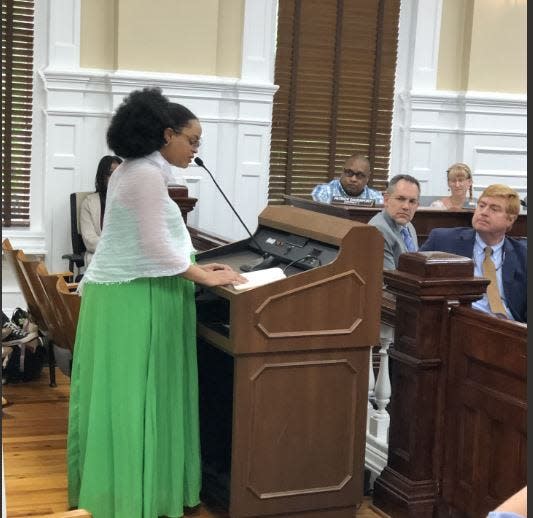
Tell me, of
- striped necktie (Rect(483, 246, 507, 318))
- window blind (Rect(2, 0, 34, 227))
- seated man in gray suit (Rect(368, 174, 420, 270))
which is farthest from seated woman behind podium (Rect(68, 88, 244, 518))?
window blind (Rect(2, 0, 34, 227))

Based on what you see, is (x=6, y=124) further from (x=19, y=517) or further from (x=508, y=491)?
(x=508, y=491)

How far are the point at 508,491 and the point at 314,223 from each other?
3.62 feet

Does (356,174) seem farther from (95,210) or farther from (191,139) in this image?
(191,139)

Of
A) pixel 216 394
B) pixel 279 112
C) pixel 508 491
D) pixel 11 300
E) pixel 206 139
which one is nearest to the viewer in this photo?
pixel 508 491

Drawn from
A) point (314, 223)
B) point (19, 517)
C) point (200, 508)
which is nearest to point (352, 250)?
point (314, 223)

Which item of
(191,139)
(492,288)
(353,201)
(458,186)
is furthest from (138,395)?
(458,186)

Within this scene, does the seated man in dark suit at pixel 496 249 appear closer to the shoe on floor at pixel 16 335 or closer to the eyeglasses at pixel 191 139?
the eyeglasses at pixel 191 139

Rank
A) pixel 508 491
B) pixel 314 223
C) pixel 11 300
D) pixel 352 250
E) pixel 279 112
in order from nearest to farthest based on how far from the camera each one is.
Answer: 1. pixel 508 491
2. pixel 352 250
3. pixel 314 223
4. pixel 11 300
5. pixel 279 112

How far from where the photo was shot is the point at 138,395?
125 inches

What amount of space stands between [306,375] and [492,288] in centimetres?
109

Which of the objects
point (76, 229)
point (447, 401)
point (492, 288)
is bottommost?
point (447, 401)

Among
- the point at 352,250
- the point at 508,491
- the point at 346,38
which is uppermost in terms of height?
the point at 346,38

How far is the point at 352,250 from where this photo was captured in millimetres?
3127

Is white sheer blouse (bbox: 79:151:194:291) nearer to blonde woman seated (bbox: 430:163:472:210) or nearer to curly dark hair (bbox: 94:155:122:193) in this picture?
curly dark hair (bbox: 94:155:122:193)
